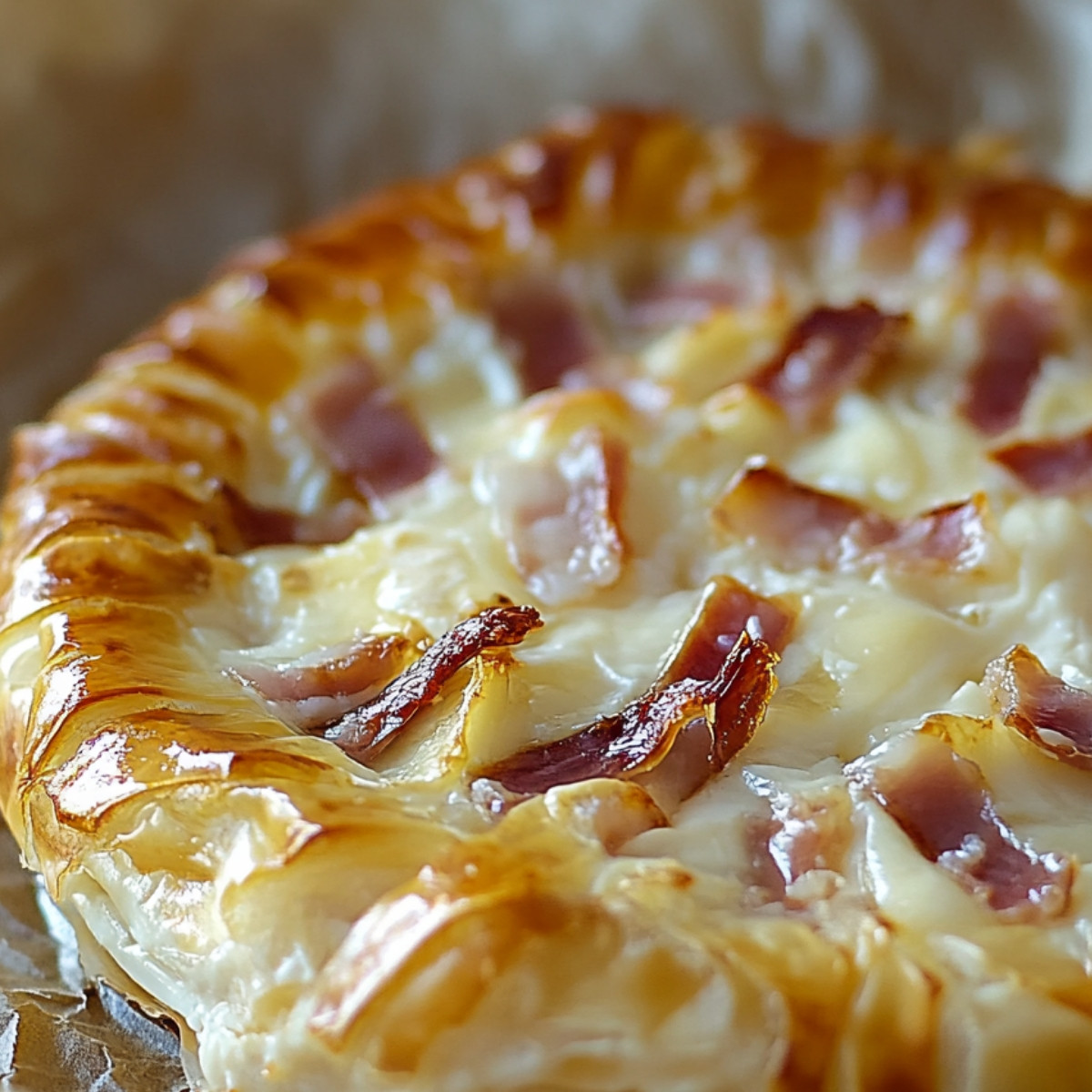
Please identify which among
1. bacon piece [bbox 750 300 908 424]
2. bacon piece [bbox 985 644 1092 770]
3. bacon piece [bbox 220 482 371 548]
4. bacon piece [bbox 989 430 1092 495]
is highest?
bacon piece [bbox 220 482 371 548]

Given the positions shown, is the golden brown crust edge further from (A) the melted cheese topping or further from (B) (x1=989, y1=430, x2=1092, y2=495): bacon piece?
(B) (x1=989, y1=430, x2=1092, y2=495): bacon piece

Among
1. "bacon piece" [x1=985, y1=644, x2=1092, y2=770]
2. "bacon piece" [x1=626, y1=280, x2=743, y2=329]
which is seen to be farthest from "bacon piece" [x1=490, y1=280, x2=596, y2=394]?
"bacon piece" [x1=985, y1=644, x2=1092, y2=770]

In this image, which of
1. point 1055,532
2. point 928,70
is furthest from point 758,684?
point 928,70

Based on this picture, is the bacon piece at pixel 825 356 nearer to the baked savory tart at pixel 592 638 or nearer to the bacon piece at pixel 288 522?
the baked savory tart at pixel 592 638

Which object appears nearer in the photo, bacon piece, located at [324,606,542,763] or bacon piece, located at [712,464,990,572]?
bacon piece, located at [324,606,542,763]

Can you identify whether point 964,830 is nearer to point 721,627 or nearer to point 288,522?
point 721,627

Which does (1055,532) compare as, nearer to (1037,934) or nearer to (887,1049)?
(1037,934)

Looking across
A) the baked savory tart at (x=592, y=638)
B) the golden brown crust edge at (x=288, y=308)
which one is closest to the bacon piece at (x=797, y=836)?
the baked savory tart at (x=592, y=638)
